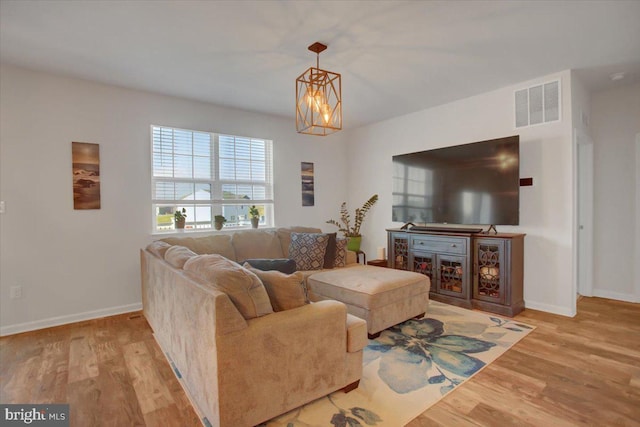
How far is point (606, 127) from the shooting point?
13.0 feet

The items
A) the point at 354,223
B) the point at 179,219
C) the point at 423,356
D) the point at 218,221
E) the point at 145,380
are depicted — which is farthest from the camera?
the point at 354,223

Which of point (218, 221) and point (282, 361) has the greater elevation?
point (218, 221)

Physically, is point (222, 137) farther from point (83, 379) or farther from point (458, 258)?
point (458, 258)

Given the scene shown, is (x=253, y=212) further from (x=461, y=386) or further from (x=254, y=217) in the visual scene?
(x=461, y=386)

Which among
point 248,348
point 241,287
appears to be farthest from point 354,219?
point 248,348

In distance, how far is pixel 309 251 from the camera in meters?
3.71

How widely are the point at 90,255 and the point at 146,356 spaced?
1.60 metres

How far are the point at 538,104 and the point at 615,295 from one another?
256cm

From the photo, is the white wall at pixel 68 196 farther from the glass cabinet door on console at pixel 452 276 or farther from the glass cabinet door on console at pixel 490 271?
the glass cabinet door on console at pixel 490 271

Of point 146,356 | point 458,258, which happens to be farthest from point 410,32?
point 146,356

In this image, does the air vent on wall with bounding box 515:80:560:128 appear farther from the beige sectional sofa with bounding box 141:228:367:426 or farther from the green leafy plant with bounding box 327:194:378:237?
the beige sectional sofa with bounding box 141:228:367:426

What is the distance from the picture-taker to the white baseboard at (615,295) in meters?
3.79

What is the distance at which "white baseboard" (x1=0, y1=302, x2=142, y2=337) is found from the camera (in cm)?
311

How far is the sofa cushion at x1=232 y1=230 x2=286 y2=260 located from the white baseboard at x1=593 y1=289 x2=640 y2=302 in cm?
403
